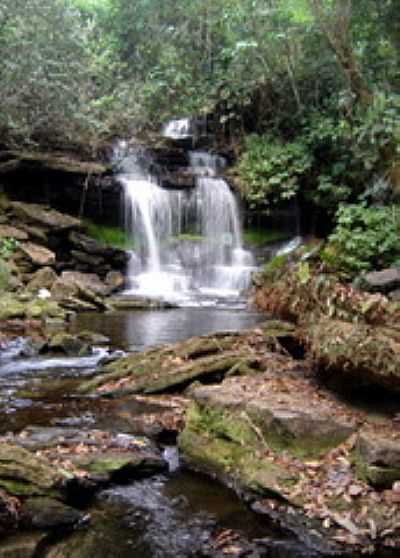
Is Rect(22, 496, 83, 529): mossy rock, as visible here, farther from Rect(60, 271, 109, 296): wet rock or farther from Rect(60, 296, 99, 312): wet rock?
Rect(60, 271, 109, 296): wet rock

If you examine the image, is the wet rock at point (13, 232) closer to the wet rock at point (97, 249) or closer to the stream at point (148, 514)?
the wet rock at point (97, 249)

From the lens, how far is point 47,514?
11.5 feet

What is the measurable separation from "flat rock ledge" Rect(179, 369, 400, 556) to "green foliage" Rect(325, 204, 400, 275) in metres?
6.78

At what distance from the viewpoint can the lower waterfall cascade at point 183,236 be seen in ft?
59.3

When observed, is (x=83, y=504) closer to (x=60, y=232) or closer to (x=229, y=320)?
(x=229, y=320)

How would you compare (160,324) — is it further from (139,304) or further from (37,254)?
(37,254)

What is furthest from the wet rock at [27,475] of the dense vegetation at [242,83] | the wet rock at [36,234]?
the wet rock at [36,234]

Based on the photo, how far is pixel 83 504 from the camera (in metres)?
3.83

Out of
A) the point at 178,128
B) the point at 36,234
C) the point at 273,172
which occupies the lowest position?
the point at 36,234

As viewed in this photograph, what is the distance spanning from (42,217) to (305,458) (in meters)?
14.3

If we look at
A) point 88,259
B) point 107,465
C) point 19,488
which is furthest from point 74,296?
point 19,488

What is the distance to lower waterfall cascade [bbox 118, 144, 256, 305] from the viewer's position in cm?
1806

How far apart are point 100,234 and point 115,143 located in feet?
12.8

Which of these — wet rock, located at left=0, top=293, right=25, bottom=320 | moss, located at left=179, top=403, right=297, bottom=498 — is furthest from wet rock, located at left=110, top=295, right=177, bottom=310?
moss, located at left=179, top=403, right=297, bottom=498
